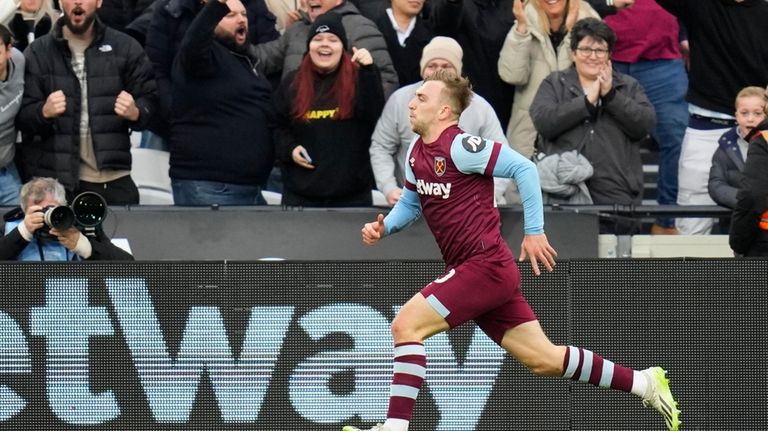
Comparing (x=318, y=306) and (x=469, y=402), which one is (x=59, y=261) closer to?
(x=318, y=306)

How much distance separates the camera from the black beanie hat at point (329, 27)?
13156 millimetres

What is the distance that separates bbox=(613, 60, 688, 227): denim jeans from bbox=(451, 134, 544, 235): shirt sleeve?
460 centimetres

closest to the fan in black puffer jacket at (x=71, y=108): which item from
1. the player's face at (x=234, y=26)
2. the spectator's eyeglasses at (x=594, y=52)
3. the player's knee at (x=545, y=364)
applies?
the player's face at (x=234, y=26)

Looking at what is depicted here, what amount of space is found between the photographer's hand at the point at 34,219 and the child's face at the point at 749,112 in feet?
16.9

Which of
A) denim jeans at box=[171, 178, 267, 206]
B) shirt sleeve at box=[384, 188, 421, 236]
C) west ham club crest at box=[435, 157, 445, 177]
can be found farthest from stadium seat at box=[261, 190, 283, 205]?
west ham club crest at box=[435, 157, 445, 177]

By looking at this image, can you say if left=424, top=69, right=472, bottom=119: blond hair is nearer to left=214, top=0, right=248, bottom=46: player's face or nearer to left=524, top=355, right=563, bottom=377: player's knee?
left=524, top=355, right=563, bottom=377: player's knee

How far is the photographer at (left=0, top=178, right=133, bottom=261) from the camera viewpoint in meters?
11.7

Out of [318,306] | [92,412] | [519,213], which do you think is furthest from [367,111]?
[92,412]

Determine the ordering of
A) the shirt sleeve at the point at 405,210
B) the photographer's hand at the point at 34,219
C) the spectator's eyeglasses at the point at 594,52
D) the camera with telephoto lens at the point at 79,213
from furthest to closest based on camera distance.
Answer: the spectator's eyeglasses at the point at 594,52, the photographer's hand at the point at 34,219, the camera with telephoto lens at the point at 79,213, the shirt sleeve at the point at 405,210

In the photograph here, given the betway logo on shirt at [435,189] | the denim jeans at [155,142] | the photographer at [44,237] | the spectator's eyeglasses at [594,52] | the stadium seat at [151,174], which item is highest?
the betway logo on shirt at [435,189]

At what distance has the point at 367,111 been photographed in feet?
43.6

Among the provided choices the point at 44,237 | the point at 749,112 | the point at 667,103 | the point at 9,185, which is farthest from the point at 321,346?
the point at 667,103

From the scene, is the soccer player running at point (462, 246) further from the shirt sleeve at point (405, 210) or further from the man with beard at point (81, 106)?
the man with beard at point (81, 106)

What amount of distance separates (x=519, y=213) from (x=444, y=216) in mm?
3146
